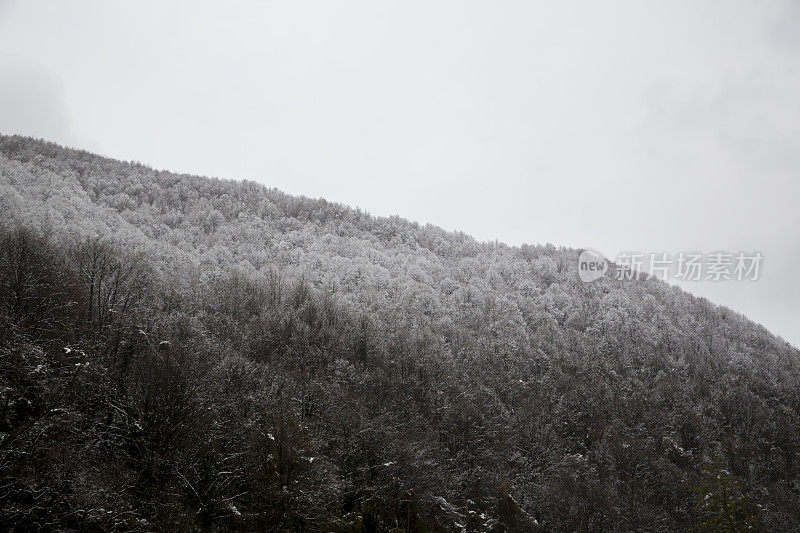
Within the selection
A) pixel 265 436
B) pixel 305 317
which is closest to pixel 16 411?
pixel 265 436

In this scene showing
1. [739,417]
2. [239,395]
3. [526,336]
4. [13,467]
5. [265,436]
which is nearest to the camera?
[13,467]

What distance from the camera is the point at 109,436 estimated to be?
848 inches

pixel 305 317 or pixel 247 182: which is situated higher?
pixel 247 182

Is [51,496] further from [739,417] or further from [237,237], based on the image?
[739,417]

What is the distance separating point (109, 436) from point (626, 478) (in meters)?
48.8

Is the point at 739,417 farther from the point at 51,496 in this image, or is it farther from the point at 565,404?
the point at 51,496

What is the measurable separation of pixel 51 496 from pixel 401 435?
25.2 metres

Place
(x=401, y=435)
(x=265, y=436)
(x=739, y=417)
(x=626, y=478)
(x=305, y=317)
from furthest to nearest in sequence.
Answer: (x=739, y=417)
(x=305, y=317)
(x=626, y=478)
(x=401, y=435)
(x=265, y=436)

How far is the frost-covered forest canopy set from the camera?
69.3 feet

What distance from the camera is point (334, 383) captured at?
37688 mm

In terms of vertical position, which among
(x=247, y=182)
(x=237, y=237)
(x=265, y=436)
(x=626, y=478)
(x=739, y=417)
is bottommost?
(x=626, y=478)

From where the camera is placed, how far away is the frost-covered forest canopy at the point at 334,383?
21125 millimetres

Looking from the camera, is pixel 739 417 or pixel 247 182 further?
pixel 247 182

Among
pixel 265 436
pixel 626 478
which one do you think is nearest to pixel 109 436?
pixel 265 436
